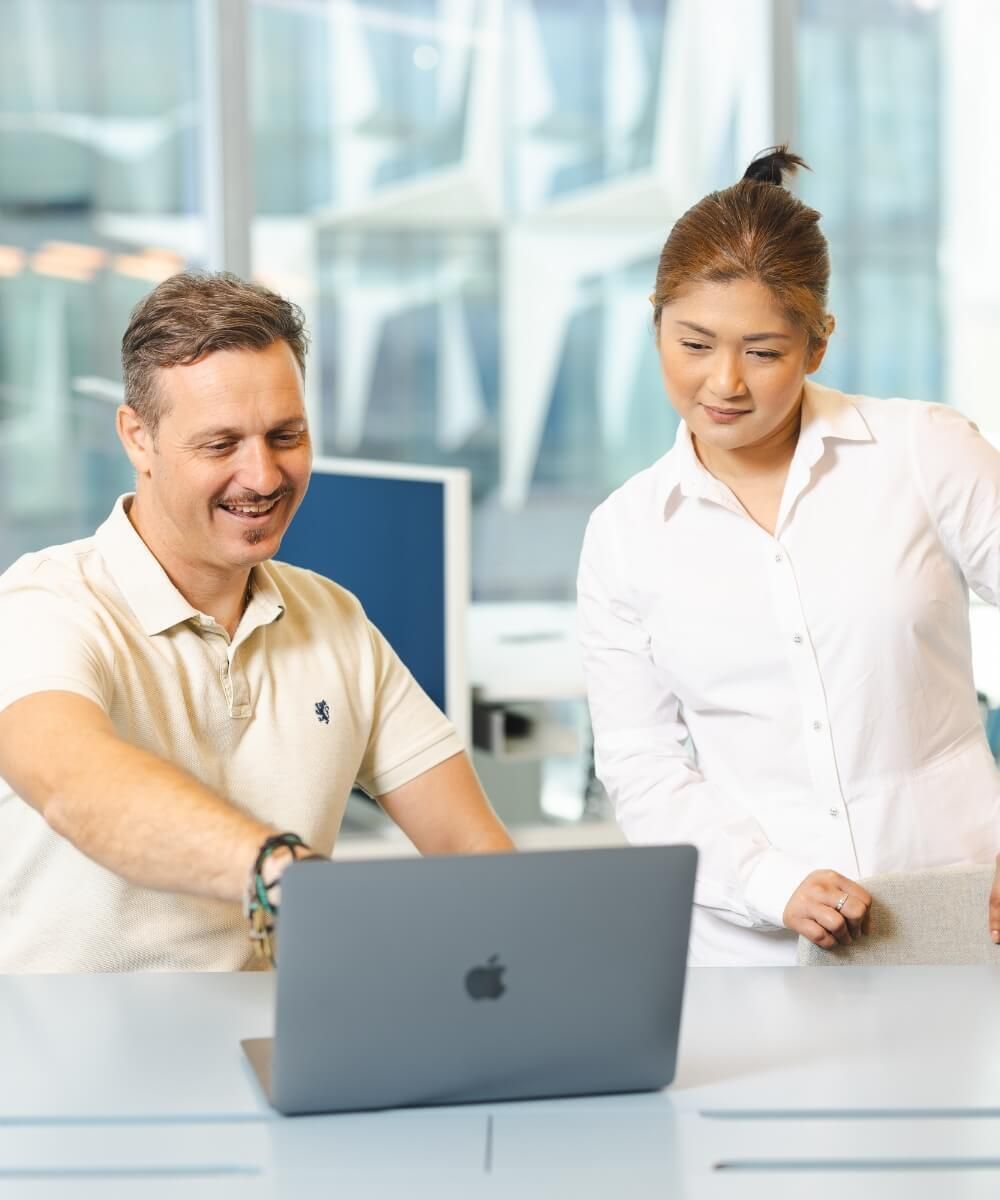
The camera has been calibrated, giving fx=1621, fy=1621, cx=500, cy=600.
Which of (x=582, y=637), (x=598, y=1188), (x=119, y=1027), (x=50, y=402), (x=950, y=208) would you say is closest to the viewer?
(x=598, y=1188)

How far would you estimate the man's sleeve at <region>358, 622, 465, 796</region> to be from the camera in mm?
1968

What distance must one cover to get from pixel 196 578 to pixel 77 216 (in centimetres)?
294

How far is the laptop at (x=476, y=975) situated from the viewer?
1.21 metres

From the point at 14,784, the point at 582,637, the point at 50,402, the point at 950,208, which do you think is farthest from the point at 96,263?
the point at 14,784

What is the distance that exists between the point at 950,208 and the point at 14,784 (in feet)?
13.2

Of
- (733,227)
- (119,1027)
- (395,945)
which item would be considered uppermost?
(733,227)

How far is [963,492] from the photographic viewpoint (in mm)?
1967

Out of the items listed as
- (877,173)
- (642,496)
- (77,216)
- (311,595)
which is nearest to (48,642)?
(311,595)

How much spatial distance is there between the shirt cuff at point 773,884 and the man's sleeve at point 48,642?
774 millimetres

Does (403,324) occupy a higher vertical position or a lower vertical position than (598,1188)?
higher

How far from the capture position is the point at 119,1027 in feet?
4.85

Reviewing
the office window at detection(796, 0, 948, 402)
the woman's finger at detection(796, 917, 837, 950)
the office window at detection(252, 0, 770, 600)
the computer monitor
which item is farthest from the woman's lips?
the office window at detection(796, 0, 948, 402)

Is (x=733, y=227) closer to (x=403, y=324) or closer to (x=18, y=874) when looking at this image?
(x=18, y=874)

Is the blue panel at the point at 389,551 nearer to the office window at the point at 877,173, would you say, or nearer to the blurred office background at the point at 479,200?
the blurred office background at the point at 479,200
